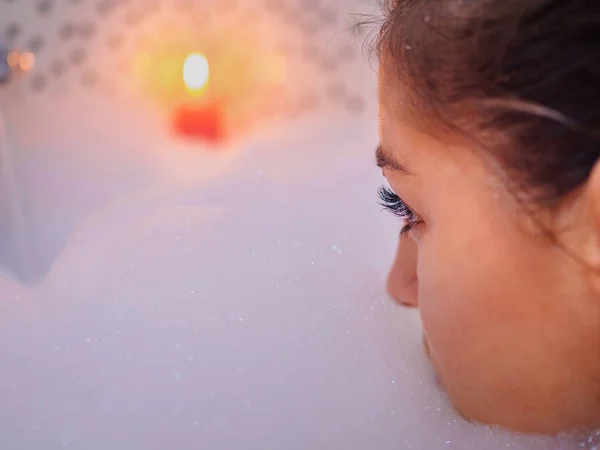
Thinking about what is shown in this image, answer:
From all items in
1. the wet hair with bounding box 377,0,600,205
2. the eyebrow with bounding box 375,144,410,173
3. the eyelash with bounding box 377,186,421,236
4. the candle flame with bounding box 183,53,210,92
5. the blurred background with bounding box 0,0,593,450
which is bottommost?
the blurred background with bounding box 0,0,593,450

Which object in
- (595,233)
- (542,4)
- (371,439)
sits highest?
(542,4)

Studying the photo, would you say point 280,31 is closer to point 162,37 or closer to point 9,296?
point 162,37

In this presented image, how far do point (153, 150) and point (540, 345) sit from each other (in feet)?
2.50

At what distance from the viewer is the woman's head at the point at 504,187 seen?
Result: 0.45 meters

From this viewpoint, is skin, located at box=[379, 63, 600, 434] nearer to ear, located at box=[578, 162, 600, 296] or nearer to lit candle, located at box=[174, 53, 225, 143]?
ear, located at box=[578, 162, 600, 296]

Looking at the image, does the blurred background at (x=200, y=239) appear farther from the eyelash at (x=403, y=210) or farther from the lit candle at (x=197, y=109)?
the eyelash at (x=403, y=210)

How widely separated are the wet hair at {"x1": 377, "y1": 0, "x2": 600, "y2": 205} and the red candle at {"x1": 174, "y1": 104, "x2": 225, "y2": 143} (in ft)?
2.28

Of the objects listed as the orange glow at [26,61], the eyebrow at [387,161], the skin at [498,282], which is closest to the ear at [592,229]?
the skin at [498,282]

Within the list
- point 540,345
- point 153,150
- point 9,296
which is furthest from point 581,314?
point 153,150

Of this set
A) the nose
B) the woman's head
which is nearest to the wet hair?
the woman's head

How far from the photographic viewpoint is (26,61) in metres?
1.17

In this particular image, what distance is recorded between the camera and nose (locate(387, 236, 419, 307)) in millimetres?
756

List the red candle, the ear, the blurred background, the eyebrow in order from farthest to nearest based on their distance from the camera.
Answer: the red candle < the blurred background < the eyebrow < the ear

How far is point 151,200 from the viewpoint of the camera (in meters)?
1.01
